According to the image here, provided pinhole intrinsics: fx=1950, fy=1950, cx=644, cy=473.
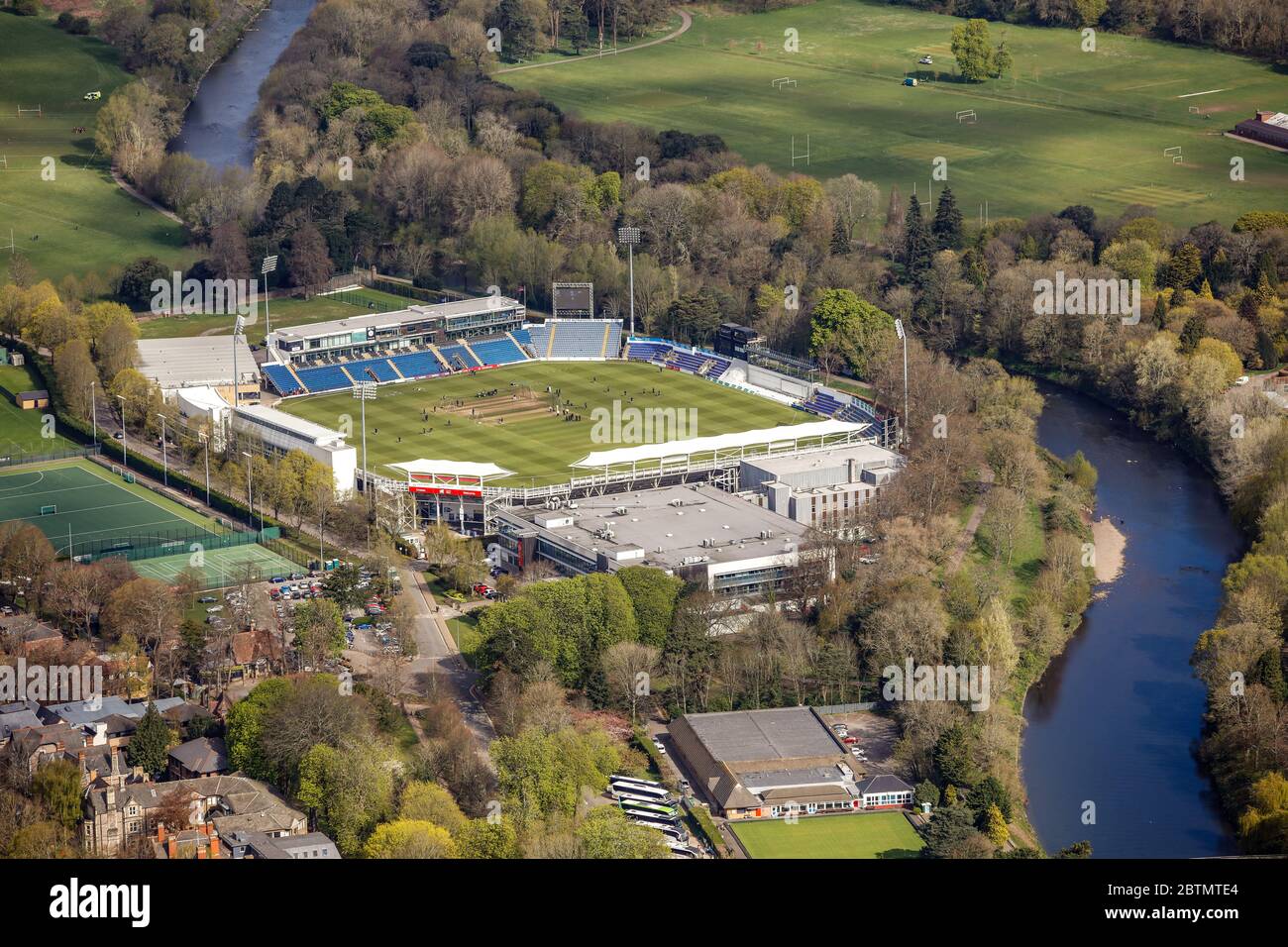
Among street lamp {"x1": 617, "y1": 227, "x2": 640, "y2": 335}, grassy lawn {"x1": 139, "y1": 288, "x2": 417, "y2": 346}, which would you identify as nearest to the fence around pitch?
grassy lawn {"x1": 139, "y1": 288, "x2": 417, "y2": 346}

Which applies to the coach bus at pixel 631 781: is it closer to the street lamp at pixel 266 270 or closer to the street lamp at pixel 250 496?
the street lamp at pixel 250 496

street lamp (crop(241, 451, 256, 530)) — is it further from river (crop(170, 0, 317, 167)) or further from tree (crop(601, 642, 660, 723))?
river (crop(170, 0, 317, 167))

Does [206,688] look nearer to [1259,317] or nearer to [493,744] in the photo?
[493,744]

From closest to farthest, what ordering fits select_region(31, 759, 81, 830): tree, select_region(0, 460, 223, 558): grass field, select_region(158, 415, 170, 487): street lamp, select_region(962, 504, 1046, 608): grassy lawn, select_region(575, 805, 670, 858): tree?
select_region(575, 805, 670, 858): tree
select_region(31, 759, 81, 830): tree
select_region(962, 504, 1046, 608): grassy lawn
select_region(0, 460, 223, 558): grass field
select_region(158, 415, 170, 487): street lamp

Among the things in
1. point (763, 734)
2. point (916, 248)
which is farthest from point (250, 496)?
point (916, 248)

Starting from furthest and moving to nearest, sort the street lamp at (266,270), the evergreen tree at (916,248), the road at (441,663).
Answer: the evergreen tree at (916,248) → the street lamp at (266,270) → the road at (441,663)

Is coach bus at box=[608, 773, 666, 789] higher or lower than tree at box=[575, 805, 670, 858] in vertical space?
lower

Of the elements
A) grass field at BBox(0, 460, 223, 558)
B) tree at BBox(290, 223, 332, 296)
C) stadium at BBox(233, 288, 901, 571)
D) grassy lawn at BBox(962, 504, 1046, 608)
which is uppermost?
tree at BBox(290, 223, 332, 296)

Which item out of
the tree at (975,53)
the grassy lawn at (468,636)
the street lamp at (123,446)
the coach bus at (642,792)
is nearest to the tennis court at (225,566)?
the grassy lawn at (468,636)

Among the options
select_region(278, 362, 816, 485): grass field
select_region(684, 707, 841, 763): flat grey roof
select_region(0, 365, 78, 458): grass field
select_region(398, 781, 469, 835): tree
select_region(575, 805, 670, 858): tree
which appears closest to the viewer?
select_region(575, 805, 670, 858): tree
